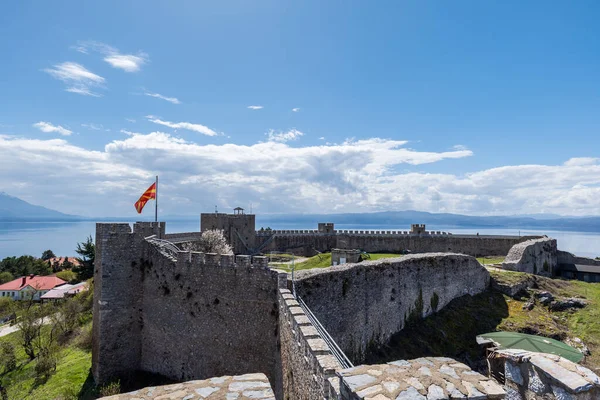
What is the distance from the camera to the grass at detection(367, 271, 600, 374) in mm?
17469

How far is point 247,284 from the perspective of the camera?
12695mm

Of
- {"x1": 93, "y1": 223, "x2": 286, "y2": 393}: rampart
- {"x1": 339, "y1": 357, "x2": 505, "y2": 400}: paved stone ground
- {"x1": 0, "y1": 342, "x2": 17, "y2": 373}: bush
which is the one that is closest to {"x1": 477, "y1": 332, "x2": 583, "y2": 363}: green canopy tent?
{"x1": 339, "y1": 357, "x2": 505, "y2": 400}: paved stone ground

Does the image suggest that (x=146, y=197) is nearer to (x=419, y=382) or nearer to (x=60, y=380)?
(x=60, y=380)

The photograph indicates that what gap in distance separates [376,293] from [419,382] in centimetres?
1241

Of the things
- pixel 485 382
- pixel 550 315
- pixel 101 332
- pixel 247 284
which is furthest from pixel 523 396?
pixel 550 315

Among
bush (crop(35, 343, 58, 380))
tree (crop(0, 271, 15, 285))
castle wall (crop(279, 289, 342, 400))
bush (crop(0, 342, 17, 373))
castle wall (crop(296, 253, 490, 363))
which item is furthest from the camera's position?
tree (crop(0, 271, 15, 285))

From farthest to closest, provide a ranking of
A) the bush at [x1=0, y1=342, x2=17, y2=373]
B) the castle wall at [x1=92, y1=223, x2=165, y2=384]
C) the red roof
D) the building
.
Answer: the red roof → the building → the bush at [x1=0, y1=342, x2=17, y2=373] → the castle wall at [x1=92, y1=223, x2=165, y2=384]

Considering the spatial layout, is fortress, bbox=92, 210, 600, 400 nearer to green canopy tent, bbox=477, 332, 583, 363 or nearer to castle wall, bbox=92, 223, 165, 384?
castle wall, bbox=92, 223, 165, 384

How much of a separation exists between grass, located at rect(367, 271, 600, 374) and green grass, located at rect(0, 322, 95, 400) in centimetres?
1342

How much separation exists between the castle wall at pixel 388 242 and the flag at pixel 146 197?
25.0m

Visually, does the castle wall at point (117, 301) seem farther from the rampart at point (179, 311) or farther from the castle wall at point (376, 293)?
the castle wall at point (376, 293)

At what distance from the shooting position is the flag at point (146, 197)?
19.8 m

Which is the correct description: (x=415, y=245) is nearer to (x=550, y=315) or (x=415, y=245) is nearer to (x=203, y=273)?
(x=550, y=315)

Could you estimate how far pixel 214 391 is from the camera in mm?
5301
